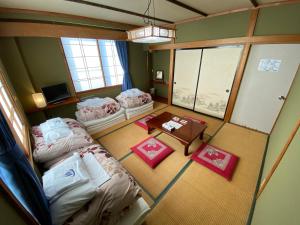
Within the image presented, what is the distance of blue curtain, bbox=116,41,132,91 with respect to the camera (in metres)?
3.63

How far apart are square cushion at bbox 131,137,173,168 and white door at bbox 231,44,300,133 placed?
2.00m

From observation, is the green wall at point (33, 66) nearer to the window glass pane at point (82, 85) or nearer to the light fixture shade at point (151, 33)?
the window glass pane at point (82, 85)

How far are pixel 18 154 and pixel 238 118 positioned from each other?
3.63m

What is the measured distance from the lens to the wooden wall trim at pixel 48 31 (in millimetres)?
2154

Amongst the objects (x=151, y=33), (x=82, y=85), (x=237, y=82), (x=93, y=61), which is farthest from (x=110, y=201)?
(x=93, y=61)

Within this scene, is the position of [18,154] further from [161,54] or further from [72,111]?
[161,54]

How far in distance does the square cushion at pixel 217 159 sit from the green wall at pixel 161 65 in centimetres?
274

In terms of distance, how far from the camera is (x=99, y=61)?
3.52m

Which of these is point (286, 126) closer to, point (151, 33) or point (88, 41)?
point (151, 33)

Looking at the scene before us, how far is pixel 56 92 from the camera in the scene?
2.80m

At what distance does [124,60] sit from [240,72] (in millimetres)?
2974

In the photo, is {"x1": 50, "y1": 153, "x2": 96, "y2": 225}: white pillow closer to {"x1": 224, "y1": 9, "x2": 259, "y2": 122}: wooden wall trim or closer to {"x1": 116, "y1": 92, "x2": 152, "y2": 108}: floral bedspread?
{"x1": 116, "y1": 92, "x2": 152, "y2": 108}: floral bedspread

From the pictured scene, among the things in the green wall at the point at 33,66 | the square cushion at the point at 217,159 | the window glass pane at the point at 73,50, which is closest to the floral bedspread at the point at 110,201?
the square cushion at the point at 217,159

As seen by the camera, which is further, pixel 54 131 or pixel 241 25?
pixel 241 25
